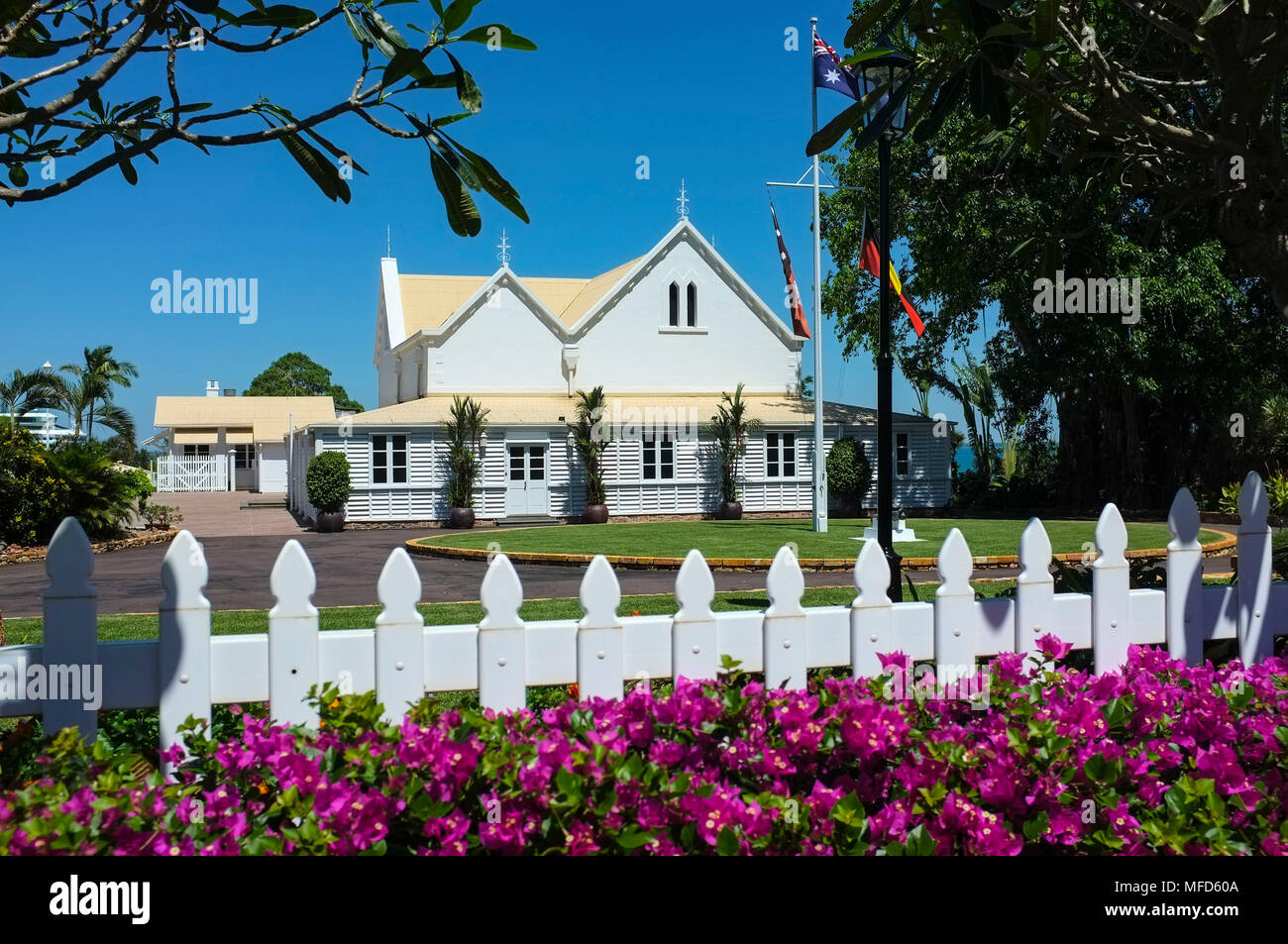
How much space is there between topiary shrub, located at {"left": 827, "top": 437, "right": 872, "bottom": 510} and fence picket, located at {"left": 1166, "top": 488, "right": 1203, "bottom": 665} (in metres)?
26.5

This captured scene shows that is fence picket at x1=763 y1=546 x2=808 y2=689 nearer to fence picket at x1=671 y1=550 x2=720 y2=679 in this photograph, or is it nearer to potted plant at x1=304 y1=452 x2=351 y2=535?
fence picket at x1=671 y1=550 x2=720 y2=679

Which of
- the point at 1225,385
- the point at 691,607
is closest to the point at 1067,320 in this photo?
the point at 1225,385

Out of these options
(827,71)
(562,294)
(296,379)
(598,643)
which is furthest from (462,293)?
(296,379)

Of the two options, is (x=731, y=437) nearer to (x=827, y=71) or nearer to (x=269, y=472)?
(x=827, y=71)

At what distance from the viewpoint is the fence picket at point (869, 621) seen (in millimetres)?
4027

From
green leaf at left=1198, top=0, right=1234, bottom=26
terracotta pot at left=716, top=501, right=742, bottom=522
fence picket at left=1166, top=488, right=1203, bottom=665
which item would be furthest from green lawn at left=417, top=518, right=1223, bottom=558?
green leaf at left=1198, top=0, right=1234, bottom=26

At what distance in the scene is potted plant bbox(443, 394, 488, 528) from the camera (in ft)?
93.1
